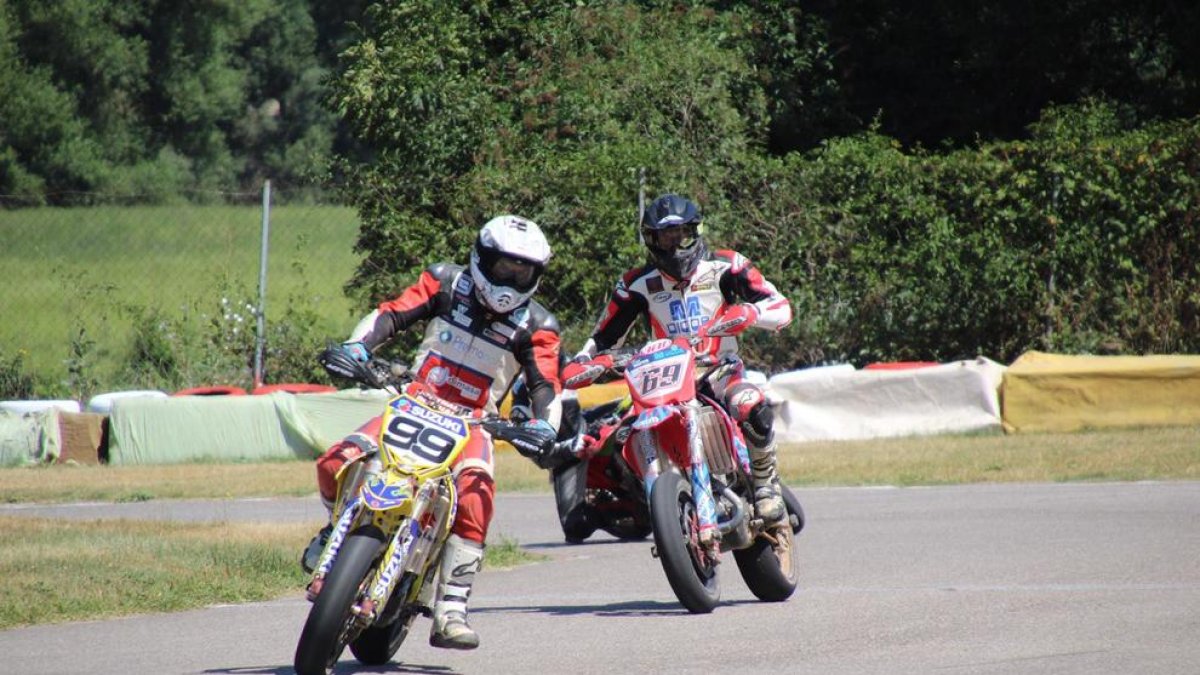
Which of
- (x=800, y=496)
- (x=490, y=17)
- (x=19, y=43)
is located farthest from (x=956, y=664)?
(x=19, y=43)

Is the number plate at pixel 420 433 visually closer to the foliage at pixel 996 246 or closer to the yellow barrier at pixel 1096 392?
the yellow barrier at pixel 1096 392

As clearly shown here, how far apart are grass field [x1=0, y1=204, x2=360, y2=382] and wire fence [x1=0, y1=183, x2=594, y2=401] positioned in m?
0.02

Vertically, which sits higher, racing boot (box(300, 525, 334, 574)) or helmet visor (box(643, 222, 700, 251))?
helmet visor (box(643, 222, 700, 251))

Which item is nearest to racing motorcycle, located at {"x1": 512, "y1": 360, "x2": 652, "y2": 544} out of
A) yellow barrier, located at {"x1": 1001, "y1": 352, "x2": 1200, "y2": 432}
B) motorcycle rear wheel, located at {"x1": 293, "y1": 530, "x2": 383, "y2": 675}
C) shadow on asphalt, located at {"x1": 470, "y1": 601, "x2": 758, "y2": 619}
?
shadow on asphalt, located at {"x1": 470, "y1": 601, "x2": 758, "y2": 619}

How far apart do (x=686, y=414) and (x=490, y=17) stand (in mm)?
15765

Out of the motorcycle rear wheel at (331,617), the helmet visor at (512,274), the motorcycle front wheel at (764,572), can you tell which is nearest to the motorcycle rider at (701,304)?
the motorcycle front wheel at (764,572)

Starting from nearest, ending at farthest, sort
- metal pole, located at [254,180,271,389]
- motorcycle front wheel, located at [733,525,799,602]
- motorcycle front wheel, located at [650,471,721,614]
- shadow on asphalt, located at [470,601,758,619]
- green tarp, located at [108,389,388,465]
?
motorcycle front wheel, located at [650,471,721,614] < shadow on asphalt, located at [470,601,758,619] < motorcycle front wheel, located at [733,525,799,602] < green tarp, located at [108,389,388,465] < metal pole, located at [254,180,271,389]

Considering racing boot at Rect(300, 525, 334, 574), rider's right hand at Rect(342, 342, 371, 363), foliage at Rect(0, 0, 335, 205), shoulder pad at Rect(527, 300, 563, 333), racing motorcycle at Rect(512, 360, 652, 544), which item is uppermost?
shoulder pad at Rect(527, 300, 563, 333)

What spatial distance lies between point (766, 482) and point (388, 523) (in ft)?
9.04

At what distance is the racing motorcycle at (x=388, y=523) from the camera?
613cm

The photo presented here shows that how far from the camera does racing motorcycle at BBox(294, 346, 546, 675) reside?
6.13m

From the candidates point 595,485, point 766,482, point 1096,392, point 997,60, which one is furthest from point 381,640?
point 997,60

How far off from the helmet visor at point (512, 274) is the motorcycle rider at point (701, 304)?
1.27m

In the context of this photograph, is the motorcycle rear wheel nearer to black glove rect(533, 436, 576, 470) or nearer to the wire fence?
black glove rect(533, 436, 576, 470)
